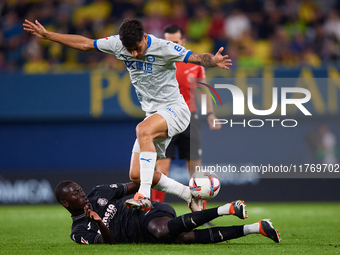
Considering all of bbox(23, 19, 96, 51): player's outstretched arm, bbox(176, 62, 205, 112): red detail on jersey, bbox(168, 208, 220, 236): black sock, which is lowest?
bbox(168, 208, 220, 236): black sock

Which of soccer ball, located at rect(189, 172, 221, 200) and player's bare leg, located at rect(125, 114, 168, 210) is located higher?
player's bare leg, located at rect(125, 114, 168, 210)

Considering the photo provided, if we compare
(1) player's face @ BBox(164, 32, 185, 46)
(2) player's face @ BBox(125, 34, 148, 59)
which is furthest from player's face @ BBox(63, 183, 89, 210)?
(1) player's face @ BBox(164, 32, 185, 46)

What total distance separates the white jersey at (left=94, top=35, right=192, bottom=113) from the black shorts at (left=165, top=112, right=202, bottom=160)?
5.35 feet

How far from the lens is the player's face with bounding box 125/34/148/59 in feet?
18.1

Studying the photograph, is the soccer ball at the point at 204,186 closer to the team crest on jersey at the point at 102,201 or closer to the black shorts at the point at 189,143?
the team crest on jersey at the point at 102,201

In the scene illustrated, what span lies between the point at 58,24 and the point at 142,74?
26.3 ft

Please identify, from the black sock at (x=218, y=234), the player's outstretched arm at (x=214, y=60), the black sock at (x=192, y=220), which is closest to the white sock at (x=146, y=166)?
the black sock at (x=192, y=220)

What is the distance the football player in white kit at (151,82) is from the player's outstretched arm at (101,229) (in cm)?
48

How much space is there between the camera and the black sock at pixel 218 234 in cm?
498

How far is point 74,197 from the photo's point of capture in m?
5.22

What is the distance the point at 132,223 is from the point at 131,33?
5.99ft

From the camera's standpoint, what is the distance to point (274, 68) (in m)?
11.0

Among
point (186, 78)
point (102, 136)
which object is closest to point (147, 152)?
point (186, 78)

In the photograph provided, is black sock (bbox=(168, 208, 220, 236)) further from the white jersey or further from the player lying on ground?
the white jersey
